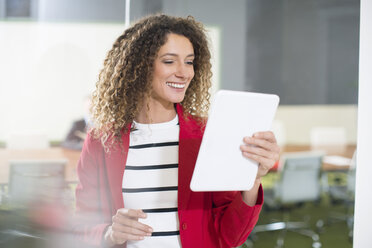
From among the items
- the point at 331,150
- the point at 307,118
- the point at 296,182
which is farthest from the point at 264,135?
the point at 296,182

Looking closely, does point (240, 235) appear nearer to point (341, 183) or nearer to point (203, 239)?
point (203, 239)

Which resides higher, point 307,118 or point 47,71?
point 47,71

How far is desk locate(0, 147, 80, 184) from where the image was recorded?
1764 mm

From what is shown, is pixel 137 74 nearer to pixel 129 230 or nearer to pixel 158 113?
pixel 158 113

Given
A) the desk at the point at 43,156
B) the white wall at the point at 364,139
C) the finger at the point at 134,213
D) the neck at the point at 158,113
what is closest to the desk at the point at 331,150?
the white wall at the point at 364,139

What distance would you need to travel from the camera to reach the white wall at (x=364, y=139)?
1840mm

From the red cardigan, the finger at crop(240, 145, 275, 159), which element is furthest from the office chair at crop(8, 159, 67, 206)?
the finger at crop(240, 145, 275, 159)

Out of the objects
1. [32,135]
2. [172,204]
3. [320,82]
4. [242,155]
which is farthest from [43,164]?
[320,82]

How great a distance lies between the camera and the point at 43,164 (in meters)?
1.84

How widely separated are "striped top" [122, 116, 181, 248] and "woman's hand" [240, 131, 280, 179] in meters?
0.32

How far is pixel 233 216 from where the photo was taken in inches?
48.7

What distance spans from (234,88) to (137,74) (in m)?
1.04

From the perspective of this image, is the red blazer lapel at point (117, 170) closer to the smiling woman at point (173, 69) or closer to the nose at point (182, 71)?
the smiling woman at point (173, 69)

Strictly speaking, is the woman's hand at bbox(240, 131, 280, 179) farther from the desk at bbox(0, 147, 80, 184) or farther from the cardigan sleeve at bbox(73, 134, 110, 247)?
the desk at bbox(0, 147, 80, 184)
